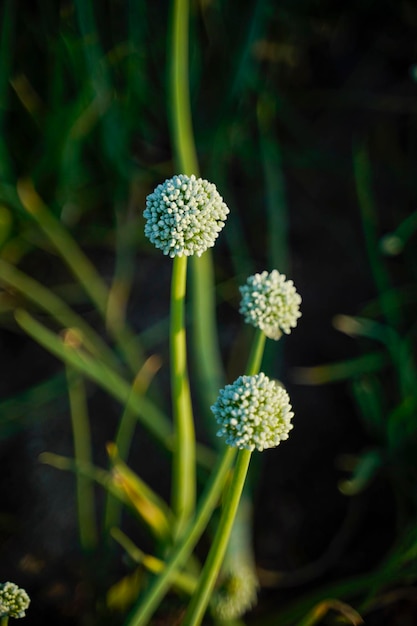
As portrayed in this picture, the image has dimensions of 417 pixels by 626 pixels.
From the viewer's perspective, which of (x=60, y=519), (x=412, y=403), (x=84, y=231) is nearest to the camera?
(x=412, y=403)

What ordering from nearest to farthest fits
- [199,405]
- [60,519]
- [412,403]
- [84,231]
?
[412,403] < [60,519] < [199,405] < [84,231]

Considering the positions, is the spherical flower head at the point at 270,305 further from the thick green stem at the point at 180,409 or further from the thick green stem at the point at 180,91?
the thick green stem at the point at 180,91

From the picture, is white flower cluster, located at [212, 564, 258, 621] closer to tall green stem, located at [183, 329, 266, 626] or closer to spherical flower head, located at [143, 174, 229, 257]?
tall green stem, located at [183, 329, 266, 626]

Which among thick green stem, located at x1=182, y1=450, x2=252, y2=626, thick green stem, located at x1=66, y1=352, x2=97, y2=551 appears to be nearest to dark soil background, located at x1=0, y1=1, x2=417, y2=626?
thick green stem, located at x1=66, y1=352, x2=97, y2=551

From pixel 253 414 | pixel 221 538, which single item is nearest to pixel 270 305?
pixel 253 414

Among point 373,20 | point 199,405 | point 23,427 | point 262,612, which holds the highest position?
point 373,20

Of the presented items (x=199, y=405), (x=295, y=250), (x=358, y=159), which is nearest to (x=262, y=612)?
(x=199, y=405)

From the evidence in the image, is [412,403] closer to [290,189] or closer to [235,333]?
[235,333]

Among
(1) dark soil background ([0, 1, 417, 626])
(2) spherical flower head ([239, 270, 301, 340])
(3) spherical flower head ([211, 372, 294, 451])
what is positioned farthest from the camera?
(1) dark soil background ([0, 1, 417, 626])
